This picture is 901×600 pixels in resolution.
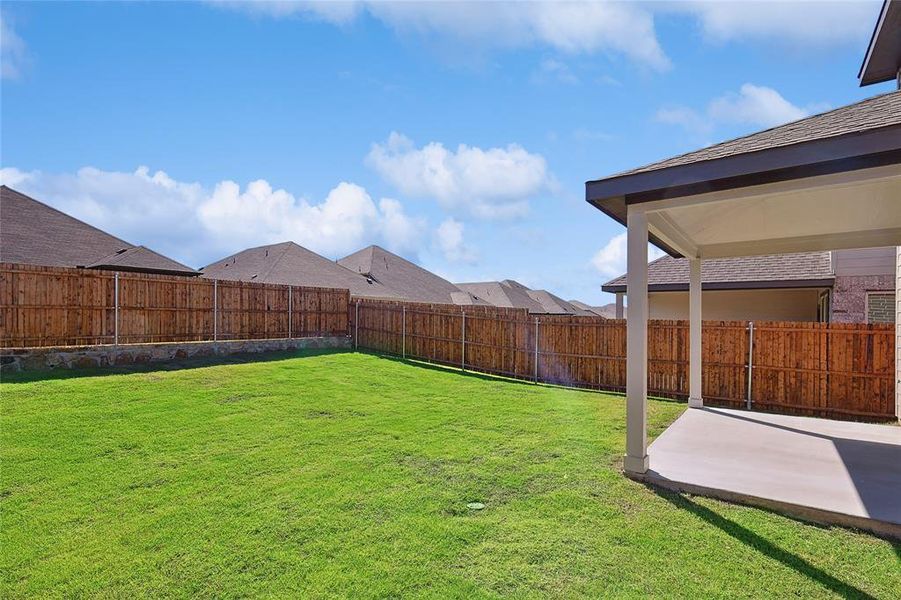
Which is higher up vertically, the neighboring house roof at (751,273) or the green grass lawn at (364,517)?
the neighboring house roof at (751,273)

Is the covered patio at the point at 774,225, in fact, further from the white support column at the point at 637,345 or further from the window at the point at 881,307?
the window at the point at 881,307

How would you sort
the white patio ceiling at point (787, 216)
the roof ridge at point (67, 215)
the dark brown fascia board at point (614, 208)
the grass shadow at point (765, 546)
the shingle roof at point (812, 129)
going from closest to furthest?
Answer: the grass shadow at point (765, 546) → the shingle roof at point (812, 129) → the white patio ceiling at point (787, 216) → the dark brown fascia board at point (614, 208) → the roof ridge at point (67, 215)

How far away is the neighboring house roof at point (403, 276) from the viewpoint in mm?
25250

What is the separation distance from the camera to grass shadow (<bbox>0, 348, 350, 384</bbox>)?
8.53 m

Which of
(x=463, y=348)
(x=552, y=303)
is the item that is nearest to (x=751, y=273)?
(x=463, y=348)

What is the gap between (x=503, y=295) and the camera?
3331 cm

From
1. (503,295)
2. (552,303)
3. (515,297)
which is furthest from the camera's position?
(552,303)

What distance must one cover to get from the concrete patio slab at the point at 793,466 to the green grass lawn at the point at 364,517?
0.26 metres

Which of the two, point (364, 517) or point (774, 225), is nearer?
point (364, 517)

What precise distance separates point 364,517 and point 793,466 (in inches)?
183

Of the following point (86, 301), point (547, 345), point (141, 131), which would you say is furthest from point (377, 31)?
point (86, 301)

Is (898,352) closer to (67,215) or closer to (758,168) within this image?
(758,168)

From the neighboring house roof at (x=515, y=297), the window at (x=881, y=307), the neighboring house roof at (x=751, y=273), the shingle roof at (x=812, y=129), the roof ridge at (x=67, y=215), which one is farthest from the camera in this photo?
the neighboring house roof at (x=515, y=297)

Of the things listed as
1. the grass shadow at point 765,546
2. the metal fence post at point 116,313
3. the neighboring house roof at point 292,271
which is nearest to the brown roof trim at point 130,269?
the metal fence post at point 116,313
